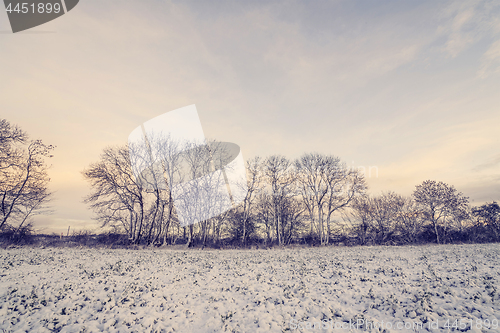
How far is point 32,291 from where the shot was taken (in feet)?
27.4

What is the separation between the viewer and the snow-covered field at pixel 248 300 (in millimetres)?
6457

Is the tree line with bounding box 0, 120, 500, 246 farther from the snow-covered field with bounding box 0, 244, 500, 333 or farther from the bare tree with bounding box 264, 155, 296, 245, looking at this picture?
the snow-covered field with bounding box 0, 244, 500, 333

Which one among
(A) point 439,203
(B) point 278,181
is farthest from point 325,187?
(A) point 439,203

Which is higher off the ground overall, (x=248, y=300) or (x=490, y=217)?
(x=490, y=217)

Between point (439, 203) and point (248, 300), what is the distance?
51332 millimetres

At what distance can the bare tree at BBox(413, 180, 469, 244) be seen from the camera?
141ft

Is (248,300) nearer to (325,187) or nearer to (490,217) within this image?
(325,187)

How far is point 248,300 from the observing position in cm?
870

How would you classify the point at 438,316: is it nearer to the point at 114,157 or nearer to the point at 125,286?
the point at 125,286

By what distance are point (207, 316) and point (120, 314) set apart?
2.81 metres

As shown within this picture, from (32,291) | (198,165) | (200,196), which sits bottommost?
(32,291)

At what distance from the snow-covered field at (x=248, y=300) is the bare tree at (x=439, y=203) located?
132 feet

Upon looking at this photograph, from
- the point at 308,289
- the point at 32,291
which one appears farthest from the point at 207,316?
the point at 32,291

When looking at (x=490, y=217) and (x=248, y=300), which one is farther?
(x=490, y=217)
